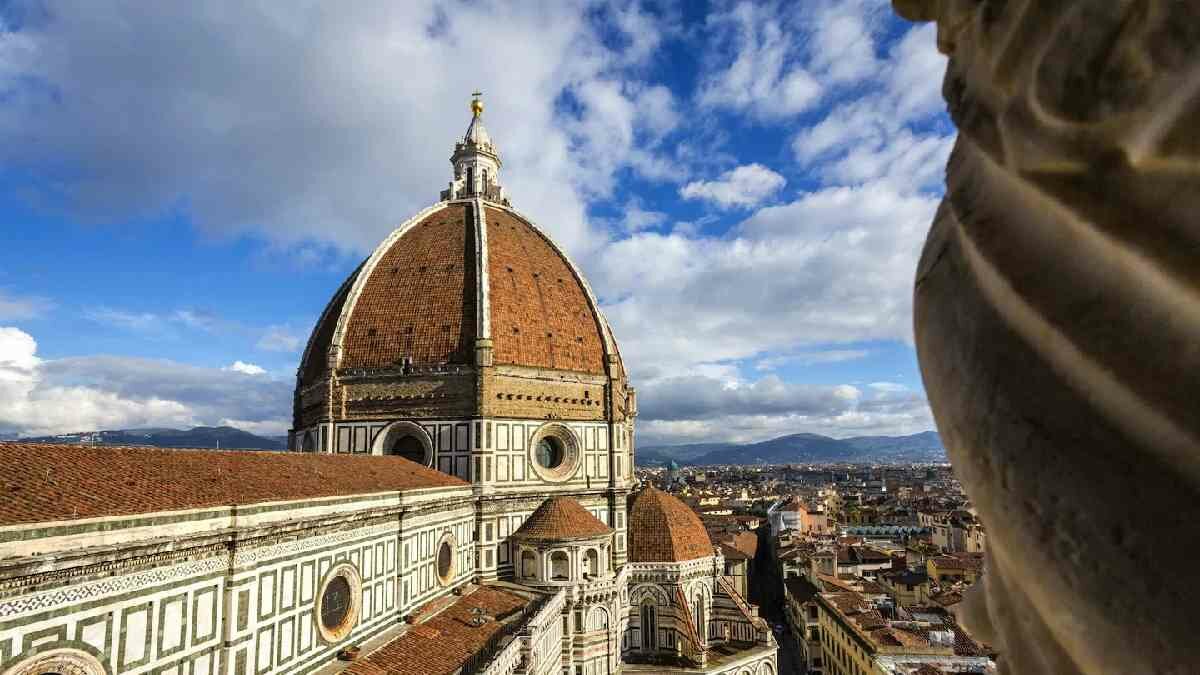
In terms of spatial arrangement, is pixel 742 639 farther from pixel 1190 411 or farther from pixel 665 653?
pixel 1190 411

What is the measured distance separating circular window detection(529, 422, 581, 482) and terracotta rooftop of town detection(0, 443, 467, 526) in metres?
8.22

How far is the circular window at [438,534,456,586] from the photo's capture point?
18844 millimetres

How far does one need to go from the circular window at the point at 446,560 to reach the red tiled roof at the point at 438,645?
87 centimetres

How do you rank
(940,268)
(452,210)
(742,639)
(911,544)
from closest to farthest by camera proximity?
(940,268), (742,639), (452,210), (911,544)

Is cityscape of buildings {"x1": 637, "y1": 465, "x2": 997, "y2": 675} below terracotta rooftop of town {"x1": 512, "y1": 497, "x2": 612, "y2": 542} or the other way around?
below

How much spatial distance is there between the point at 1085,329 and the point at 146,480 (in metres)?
12.3

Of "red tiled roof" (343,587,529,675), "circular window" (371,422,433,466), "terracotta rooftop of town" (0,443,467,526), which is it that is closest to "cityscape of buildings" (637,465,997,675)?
"red tiled roof" (343,587,529,675)

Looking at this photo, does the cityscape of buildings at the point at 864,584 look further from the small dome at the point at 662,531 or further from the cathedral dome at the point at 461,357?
the cathedral dome at the point at 461,357

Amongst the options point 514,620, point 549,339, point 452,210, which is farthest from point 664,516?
point 452,210

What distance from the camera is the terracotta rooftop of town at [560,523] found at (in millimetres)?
21141

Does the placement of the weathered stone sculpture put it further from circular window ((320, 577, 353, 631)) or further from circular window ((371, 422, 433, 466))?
circular window ((371, 422, 433, 466))

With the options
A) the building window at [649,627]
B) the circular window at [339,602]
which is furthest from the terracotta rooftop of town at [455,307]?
the circular window at [339,602]

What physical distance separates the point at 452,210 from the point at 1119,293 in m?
29.9

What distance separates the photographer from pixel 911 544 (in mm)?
52500
